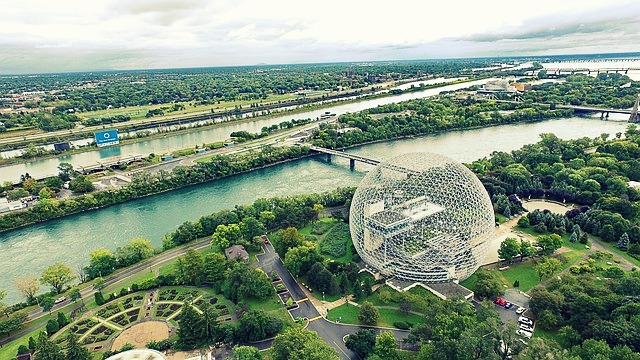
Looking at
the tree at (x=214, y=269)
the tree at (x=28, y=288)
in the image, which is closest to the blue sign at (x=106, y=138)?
the tree at (x=28, y=288)

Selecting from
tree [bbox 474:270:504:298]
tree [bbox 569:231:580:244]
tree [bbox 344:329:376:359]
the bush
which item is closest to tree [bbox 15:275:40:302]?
the bush

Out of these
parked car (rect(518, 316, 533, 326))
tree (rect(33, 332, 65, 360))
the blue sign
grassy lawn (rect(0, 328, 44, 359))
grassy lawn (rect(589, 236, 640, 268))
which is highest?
the blue sign

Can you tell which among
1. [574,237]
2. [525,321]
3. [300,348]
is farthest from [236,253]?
[574,237]

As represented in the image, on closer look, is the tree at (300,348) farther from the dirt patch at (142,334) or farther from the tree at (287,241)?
the tree at (287,241)

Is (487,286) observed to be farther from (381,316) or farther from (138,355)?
(138,355)

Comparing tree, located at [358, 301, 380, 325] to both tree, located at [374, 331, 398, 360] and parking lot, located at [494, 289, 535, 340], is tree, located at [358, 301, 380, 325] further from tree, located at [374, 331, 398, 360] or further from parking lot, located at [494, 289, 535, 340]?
parking lot, located at [494, 289, 535, 340]

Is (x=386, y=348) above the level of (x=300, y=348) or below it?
below

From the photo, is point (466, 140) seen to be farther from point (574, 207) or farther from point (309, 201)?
point (309, 201)
